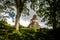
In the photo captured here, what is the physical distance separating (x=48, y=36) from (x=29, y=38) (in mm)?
3829

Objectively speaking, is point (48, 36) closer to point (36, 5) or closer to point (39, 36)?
point (39, 36)

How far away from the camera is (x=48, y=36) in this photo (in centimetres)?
2639

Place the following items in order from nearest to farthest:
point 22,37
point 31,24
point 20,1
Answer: point 22,37 < point 20,1 < point 31,24

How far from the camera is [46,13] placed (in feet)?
113

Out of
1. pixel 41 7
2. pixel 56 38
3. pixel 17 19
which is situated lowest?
pixel 56 38

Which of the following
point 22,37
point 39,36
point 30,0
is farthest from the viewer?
point 30,0

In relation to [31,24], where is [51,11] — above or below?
above

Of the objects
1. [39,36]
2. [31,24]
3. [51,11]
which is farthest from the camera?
[31,24]

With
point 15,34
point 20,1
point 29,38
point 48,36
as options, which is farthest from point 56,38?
point 20,1

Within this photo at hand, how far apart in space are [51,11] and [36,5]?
3.53 meters

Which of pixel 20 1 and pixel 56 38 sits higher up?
pixel 20 1

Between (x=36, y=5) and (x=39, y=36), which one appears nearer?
(x=39, y=36)

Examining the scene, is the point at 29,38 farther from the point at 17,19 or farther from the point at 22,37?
the point at 17,19

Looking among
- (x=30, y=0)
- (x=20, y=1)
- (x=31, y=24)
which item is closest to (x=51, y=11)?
(x=30, y=0)
